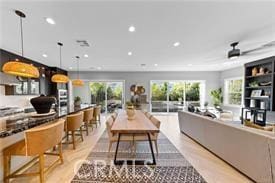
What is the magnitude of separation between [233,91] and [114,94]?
6555 mm

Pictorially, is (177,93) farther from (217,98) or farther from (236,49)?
(236,49)

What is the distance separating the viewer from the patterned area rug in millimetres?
2605

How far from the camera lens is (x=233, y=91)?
29.0ft

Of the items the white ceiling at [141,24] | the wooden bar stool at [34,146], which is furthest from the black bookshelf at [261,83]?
the wooden bar stool at [34,146]

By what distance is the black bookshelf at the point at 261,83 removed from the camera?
5605 millimetres

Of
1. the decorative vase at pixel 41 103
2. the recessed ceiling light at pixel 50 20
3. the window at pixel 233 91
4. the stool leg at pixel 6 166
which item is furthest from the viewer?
the window at pixel 233 91

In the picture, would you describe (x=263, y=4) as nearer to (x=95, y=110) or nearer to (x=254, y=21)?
(x=254, y=21)

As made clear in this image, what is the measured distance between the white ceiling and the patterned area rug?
2.64 m

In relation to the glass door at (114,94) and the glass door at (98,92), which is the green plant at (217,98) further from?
the glass door at (98,92)

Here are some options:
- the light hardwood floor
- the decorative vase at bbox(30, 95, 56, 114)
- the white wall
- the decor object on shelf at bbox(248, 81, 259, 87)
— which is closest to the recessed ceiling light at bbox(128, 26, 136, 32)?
the decorative vase at bbox(30, 95, 56, 114)

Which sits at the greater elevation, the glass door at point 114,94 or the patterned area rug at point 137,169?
the glass door at point 114,94

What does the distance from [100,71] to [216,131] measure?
306 inches

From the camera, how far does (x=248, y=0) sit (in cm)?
237

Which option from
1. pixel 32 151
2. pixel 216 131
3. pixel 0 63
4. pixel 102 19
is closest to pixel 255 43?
pixel 216 131
